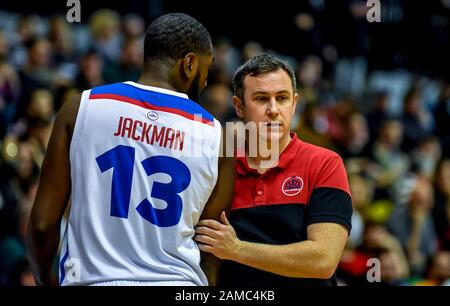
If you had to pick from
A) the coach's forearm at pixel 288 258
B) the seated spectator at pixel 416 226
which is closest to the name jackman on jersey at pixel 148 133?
the coach's forearm at pixel 288 258

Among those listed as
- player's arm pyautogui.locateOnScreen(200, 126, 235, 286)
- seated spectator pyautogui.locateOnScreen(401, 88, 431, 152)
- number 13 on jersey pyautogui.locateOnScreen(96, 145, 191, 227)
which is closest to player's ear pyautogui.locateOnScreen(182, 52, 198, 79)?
player's arm pyautogui.locateOnScreen(200, 126, 235, 286)

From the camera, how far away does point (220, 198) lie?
3.77m

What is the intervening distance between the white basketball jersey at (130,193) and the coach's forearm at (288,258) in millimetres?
268

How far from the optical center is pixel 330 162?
13.3 ft

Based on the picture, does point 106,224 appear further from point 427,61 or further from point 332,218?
point 427,61

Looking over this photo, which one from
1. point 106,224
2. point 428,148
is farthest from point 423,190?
point 106,224

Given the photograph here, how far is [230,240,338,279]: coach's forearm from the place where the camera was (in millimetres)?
3773

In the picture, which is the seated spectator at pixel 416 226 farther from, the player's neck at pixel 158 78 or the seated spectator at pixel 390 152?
the player's neck at pixel 158 78

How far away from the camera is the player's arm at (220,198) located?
3.73 meters

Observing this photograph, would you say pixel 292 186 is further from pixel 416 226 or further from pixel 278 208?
pixel 416 226

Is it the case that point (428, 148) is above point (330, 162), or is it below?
below

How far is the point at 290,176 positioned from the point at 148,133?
2.68ft

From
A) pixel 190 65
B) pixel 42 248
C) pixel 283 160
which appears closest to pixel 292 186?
pixel 283 160
